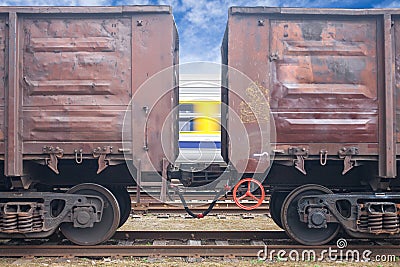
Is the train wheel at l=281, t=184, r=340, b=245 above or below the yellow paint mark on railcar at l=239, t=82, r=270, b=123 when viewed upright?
below

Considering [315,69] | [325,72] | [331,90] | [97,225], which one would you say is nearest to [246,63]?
[315,69]

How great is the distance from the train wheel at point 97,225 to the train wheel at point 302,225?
2452 millimetres

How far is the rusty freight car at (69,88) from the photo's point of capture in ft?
18.4

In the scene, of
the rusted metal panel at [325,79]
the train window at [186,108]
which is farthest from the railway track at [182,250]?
the train window at [186,108]

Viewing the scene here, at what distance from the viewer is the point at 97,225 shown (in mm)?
6113

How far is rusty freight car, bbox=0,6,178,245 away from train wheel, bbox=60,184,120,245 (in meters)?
0.16

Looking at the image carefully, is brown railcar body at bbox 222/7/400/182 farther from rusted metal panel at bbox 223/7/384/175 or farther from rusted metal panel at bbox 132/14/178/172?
rusted metal panel at bbox 132/14/178/172

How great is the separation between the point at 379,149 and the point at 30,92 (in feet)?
15.8

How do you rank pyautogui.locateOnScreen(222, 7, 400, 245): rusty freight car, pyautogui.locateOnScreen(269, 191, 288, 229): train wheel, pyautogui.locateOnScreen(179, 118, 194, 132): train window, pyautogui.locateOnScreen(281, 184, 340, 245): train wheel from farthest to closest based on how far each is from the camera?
1. pyautogui.locateOnScreen(179, 118, 194, 132): train window
2. pyautogui.locateOnScreen(269, 191, 288, 229): train wheel
3. pyautogui.locateOnScreen(281, 184, 340, 245): train wheel
4. pyautogui.locateOnScreen(222, 7, 400, 245): rusty freight car

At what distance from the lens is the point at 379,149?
5641 mm

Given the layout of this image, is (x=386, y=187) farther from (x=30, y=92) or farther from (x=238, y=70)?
(x=30, y=92)

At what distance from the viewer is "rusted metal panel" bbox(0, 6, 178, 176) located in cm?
561

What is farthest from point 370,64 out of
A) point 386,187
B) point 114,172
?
point 114,172

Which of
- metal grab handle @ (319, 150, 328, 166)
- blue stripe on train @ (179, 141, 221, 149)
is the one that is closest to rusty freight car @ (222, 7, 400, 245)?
metal grab handle @ (319, 150, 328, 166)
